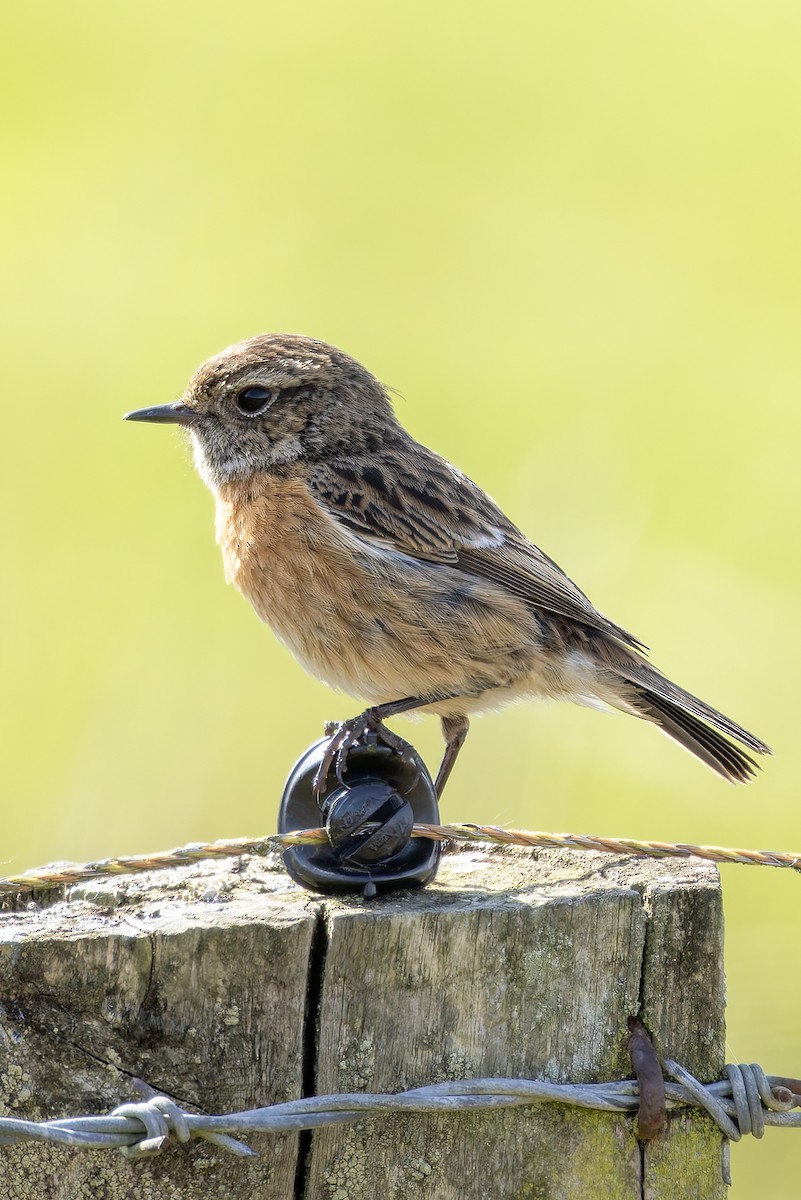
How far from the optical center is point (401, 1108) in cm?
254

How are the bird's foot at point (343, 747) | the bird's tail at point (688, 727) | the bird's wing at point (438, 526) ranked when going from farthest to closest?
the bird's tail at point (688, 727) → the bird's wing at point (438, 526) → the bird's foot at point (343, 747)

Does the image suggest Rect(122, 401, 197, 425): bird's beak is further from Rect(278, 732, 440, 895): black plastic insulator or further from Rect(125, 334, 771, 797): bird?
Rect(278, 732, 440, 895): black plastic insulator

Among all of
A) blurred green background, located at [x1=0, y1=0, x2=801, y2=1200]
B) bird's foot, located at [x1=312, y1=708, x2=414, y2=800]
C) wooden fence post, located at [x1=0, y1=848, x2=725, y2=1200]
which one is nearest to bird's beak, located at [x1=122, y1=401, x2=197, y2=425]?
bird's foot, located at [x1=312, y1=708, x2=414, y2=800]

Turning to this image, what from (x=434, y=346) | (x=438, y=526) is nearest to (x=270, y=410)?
(x=438, y=526)

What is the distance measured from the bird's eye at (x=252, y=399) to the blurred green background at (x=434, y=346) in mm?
2198

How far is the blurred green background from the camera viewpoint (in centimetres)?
684

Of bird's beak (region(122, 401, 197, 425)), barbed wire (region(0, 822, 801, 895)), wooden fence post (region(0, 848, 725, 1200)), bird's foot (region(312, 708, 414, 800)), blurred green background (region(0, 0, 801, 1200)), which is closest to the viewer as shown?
wooden fence post (region(0, 848, 725, 1200))

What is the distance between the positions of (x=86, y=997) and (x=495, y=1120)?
838mm

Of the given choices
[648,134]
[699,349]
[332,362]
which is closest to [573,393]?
[699,349]

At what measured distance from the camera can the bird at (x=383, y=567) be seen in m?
4.51

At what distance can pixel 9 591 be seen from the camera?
7434mm

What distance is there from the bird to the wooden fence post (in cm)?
151

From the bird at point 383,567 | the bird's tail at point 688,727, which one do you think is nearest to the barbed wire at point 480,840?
the bird at point 383,567

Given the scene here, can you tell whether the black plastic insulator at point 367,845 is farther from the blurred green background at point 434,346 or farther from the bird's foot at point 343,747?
the blurred green background at point 434,346
